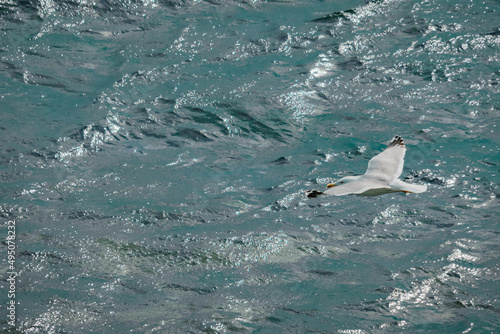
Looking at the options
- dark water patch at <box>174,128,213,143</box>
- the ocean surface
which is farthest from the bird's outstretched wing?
dark water patch at <box>174,128,213,143</box>

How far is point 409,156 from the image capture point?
29.6 ft

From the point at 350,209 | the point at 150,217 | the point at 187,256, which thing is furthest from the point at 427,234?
the point at 150,217

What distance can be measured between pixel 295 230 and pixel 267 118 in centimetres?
256

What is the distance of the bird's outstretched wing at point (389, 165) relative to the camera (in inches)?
242

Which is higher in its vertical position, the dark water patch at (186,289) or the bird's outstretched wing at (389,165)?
the bird's outstretched wing at (389,165)

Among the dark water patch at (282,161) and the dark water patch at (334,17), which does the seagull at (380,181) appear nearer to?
the dark water patch at (282,161)

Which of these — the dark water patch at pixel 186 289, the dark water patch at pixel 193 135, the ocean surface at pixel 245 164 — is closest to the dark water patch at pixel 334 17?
the ocean surface at pixel 245 164

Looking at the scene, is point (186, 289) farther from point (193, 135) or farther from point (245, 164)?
point (193, 135)

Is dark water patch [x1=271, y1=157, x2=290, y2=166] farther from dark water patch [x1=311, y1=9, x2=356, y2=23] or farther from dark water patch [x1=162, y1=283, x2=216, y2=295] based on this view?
A: dark water patch [x1=311, y1=9, x2=356, y2=23]

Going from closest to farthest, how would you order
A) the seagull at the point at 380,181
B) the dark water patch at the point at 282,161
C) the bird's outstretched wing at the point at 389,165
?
the seagull at the point at 380,181
the bird's outstretched wing at the point at 389,165
the dark water patch at the point at 282,161

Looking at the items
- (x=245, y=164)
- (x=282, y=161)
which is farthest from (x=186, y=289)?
(x=282, y=161)

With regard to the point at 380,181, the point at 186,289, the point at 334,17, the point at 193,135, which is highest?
the point at 334,17

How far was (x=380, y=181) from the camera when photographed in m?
6.02

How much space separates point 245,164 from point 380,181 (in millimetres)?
3259
